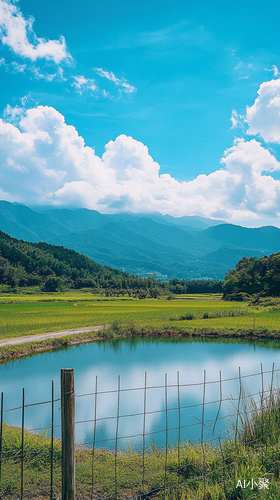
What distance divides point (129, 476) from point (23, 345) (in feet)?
40.4

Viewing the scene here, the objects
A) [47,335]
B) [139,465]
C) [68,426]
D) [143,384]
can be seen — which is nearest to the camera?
[68,426]

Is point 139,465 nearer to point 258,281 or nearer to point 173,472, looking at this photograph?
point 173,472

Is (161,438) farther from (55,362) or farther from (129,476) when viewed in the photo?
(55,362)

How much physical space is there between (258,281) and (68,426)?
1916 inches

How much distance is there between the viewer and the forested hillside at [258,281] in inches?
1647

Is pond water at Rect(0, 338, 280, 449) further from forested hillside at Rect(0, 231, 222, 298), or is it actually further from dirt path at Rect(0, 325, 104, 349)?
forested hillside at Rect(0, 231, 222, 298)

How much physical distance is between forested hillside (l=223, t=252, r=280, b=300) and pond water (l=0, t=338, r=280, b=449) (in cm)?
2637

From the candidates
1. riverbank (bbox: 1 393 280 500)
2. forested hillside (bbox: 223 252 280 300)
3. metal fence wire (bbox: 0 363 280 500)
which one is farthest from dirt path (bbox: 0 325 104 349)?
forested hillside (bbox: 223 252 280 300)

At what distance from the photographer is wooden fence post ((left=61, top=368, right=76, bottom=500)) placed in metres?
3.08

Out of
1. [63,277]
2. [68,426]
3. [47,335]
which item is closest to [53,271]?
[63,277]

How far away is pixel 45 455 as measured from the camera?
17.0ft

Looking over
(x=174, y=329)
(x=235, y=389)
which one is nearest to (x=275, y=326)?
(x=174, y=329)

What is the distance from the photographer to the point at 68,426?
3.10 m

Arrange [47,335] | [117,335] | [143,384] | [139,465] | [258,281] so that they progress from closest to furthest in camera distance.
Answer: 1. [139,465]
2. [143,384]
3. [47,335]
4. [117,335]
5. [258,281]
